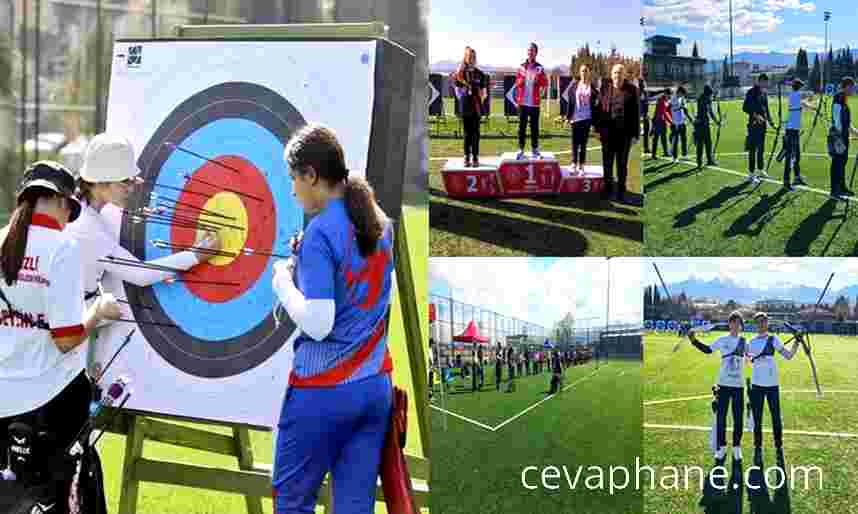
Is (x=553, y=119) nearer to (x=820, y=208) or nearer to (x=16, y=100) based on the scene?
(x=820, y=208)

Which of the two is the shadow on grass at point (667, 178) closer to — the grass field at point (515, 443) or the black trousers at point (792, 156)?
the black trousers at point (792, 156)

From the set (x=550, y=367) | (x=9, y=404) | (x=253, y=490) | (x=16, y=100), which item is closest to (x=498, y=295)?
(x=550, y=367)

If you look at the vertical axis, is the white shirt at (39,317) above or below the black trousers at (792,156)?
below

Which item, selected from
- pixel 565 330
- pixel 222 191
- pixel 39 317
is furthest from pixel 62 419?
pixel 565 330

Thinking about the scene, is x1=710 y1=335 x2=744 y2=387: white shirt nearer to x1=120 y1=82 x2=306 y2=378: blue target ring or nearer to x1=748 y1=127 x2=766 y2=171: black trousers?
x1=748 y1=127 x2=766 y2=171: black trousers

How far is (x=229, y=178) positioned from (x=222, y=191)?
0.14 feet

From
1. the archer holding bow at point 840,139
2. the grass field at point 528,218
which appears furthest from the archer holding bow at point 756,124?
the grass field at point 528,218

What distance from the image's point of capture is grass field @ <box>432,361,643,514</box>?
350 cm

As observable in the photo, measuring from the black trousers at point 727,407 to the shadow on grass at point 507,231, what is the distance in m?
0.53

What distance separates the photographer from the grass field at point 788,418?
3.40m

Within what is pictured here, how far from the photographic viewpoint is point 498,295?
3.53 metres

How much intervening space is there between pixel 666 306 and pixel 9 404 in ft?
5.49

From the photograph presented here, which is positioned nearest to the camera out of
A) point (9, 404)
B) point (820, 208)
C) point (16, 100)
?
point (9, 404)

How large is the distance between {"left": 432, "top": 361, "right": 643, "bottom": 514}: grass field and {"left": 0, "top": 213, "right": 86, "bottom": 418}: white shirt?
3.27 feet
